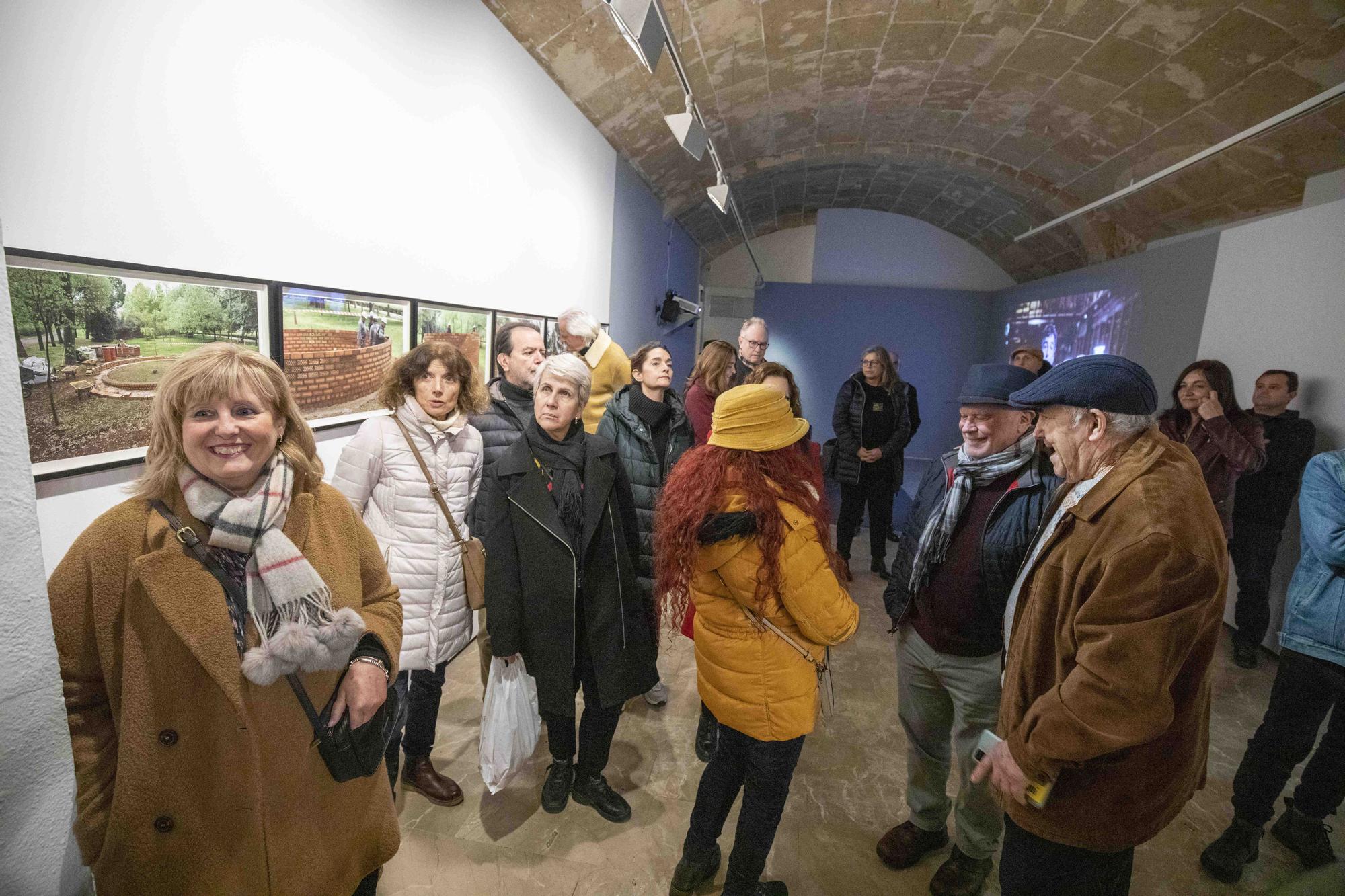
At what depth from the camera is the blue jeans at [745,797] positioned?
1.83 meters

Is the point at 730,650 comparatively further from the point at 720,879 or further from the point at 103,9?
the point at 103,9

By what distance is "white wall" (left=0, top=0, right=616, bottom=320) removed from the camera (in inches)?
55.8

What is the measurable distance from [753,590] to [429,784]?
6.25 ft

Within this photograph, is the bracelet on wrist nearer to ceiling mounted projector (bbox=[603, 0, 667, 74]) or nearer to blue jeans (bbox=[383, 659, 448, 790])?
blue jeans (bbox=[383, 659, 448, 790])

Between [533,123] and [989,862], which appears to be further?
[533,123]

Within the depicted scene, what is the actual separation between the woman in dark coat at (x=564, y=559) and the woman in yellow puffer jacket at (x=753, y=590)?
0.33 m

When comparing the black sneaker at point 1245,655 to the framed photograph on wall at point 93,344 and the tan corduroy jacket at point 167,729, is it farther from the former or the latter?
the framed photograph on wall at point 93,344

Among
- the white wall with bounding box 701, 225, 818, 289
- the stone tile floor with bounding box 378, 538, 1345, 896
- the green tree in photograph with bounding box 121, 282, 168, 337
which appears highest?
the white wall with bounding box 701, 225, 818, 289

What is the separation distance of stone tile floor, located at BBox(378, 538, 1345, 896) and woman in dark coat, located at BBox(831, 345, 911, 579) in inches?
86.7

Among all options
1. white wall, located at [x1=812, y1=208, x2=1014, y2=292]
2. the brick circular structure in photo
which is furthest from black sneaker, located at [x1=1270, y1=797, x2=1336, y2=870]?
white wall, located at [x1=812, y1=208, x2=1014, y2=292]

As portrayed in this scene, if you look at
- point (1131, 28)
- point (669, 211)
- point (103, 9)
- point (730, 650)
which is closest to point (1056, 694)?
point (730, 650)

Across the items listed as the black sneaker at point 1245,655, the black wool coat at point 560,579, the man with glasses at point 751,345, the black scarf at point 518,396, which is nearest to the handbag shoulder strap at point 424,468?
the black wool coat at point 560,579

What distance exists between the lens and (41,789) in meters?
0.86

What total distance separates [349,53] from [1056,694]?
134 inches
